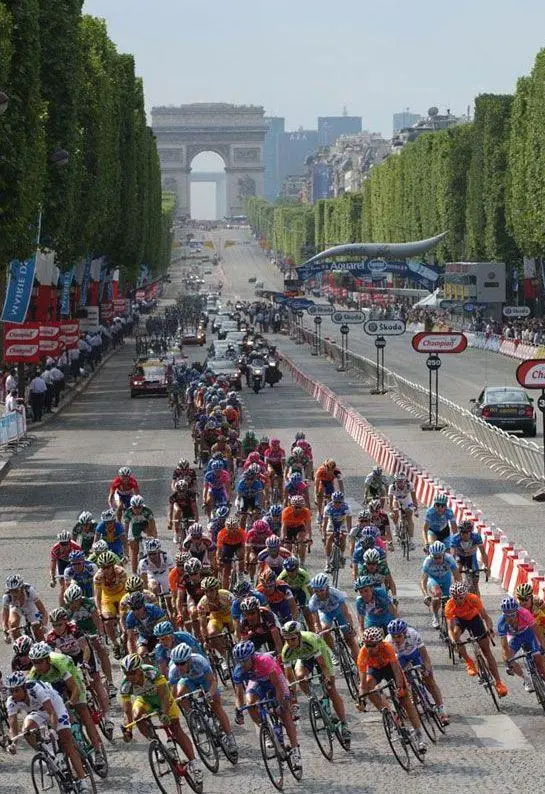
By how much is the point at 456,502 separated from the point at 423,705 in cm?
1344

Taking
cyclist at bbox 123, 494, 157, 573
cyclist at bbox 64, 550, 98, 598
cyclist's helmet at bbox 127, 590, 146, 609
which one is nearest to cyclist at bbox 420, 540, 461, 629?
cyclist at bbox 64, 550, 98, 598

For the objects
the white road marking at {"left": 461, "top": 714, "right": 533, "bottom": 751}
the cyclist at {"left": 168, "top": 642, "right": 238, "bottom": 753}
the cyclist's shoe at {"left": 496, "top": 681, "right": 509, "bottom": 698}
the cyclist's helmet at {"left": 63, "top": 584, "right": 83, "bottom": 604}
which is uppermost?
the cyclist's helmet at {"left": 63, "top": 584, "right": 83, "bottom": 604}

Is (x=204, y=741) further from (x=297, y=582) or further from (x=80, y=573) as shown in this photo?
(x=80, y=573)

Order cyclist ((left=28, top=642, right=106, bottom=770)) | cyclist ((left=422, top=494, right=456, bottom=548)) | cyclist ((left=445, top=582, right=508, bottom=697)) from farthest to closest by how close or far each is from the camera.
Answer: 1. cyclist ((left=422, top=494, right=456, bottom=548))
2. cyclist ((left=445, top=582, right=508, bottom=697))
3. cyclist ((left=28, top=642, right=106, bottom=770))

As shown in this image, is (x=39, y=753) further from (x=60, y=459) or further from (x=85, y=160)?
(x=85, y=160)

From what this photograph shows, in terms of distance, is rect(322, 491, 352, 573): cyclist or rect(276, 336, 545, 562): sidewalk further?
rect(276, 336, 545, 562): sidewalk

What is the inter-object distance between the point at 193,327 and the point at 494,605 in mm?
102749

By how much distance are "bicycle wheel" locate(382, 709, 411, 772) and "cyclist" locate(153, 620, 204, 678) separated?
1.65m

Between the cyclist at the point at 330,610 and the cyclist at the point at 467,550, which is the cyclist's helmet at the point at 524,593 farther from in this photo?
the cyclist at the point at 467,550

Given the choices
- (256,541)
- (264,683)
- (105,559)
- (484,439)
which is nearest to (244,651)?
(264,683)

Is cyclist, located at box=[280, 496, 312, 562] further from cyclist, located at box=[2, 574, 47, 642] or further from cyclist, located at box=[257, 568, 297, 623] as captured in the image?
cyclist, located at box=[257, 568, 297, 623]

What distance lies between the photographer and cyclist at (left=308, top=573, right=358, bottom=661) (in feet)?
63.2

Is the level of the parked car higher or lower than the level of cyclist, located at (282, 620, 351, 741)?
lower

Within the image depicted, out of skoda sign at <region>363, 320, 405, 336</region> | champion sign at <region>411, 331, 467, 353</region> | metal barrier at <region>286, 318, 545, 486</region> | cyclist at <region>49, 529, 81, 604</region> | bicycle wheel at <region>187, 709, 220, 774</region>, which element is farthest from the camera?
skoda sign at <region>363, 320, 405, 336</region>
